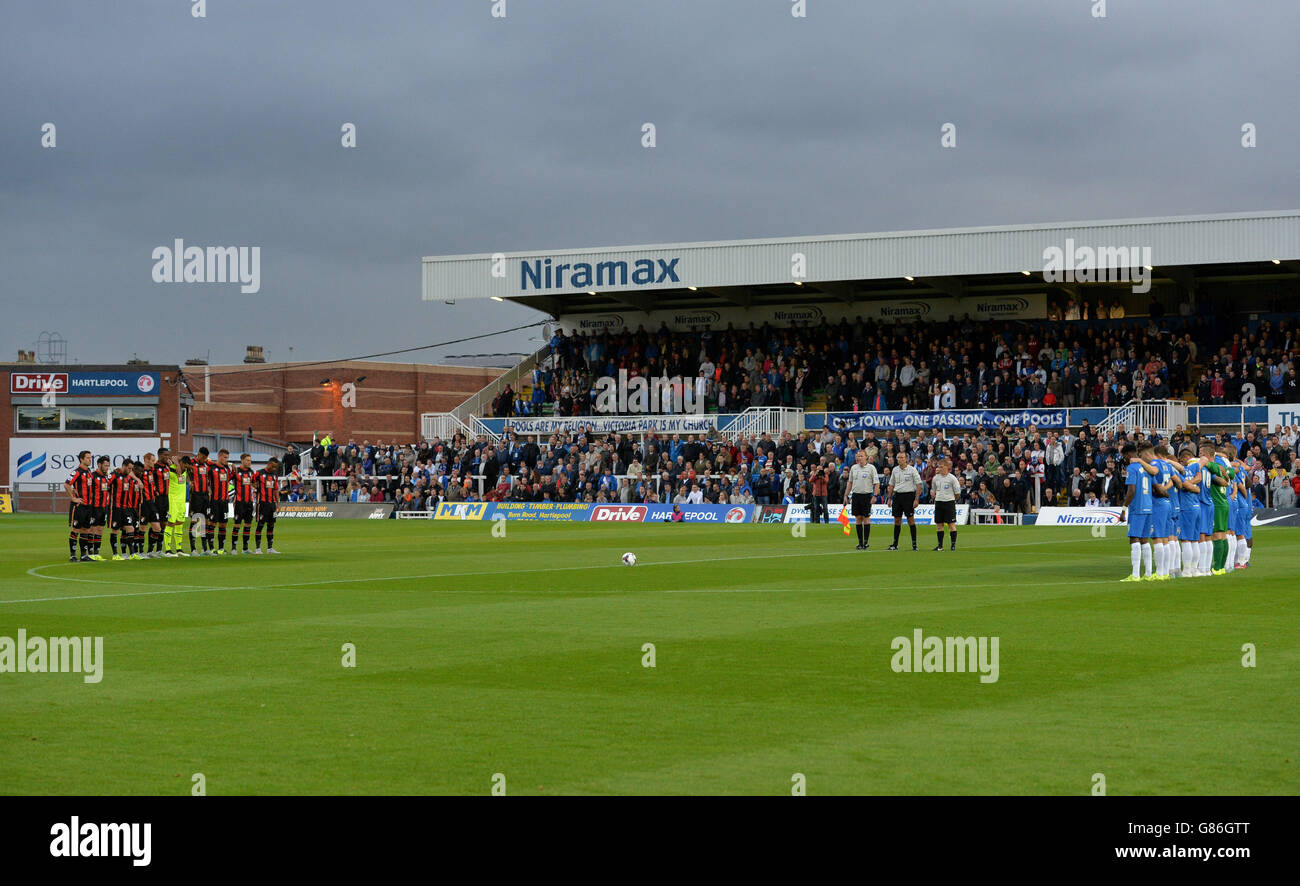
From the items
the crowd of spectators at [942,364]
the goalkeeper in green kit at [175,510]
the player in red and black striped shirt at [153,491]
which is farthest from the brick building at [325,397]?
the player in red and black striped shirt at [153,491]

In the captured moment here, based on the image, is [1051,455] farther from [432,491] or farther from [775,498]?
[432,491]

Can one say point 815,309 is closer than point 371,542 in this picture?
No

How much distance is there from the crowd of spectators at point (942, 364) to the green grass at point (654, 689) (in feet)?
104

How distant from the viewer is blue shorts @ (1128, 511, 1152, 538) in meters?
20.8

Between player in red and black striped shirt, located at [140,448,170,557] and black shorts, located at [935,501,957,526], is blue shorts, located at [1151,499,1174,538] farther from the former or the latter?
player in red and black striped shirt, located at [140,448,170,557]

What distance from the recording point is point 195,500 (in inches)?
1159

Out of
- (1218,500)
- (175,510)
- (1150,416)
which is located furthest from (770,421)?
(1218,500)

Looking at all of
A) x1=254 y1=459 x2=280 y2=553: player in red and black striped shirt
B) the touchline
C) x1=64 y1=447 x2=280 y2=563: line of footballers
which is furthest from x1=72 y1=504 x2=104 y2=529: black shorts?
the touchline

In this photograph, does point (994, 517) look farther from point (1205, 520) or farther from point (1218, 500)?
point (1205, 520)

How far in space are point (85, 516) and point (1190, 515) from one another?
66.0 feet

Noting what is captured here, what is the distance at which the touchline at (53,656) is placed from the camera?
464 inches
